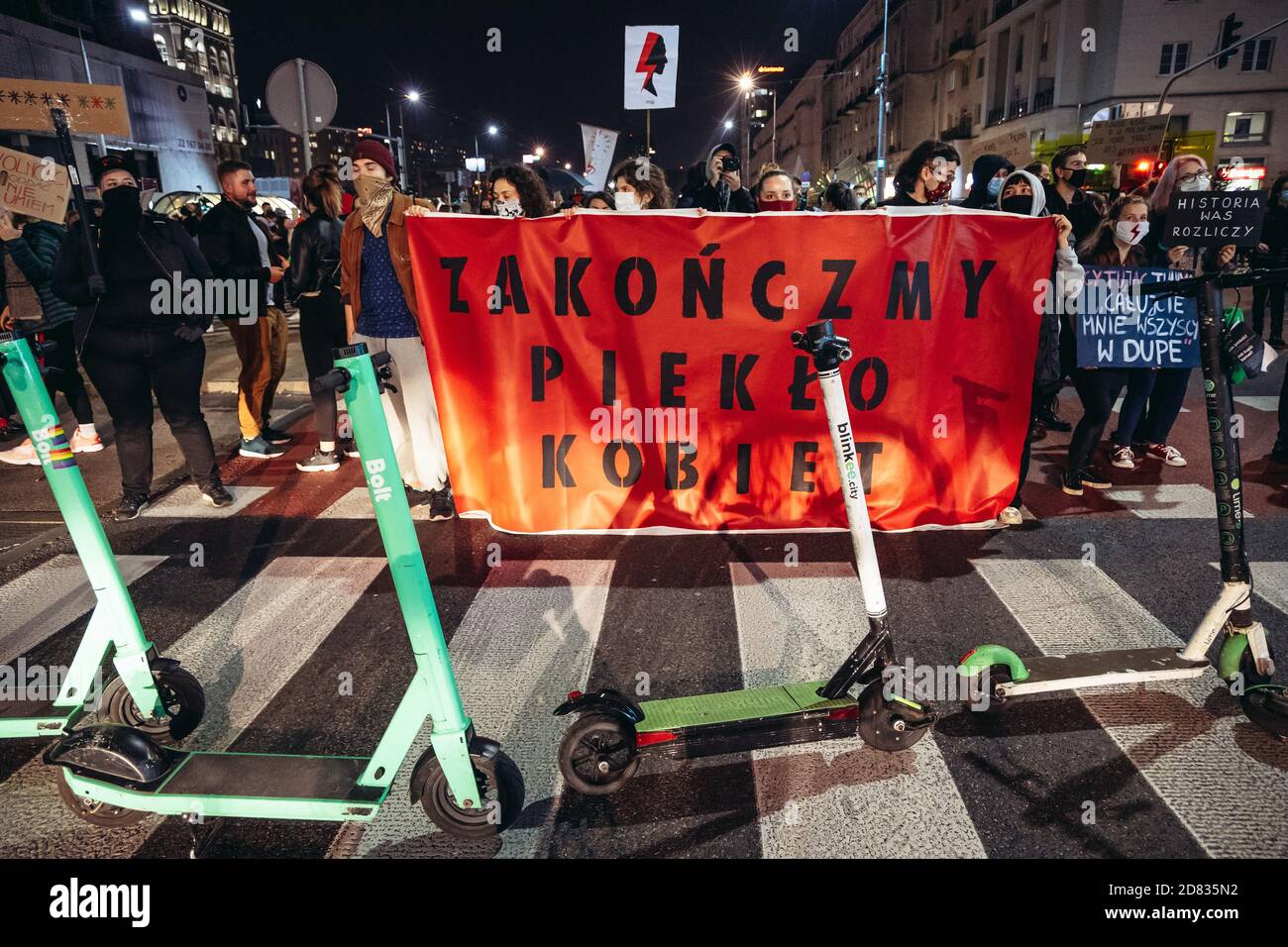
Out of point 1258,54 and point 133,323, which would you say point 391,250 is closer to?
point 133,323

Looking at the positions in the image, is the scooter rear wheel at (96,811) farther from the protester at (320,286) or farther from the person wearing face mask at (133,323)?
the protester at (320,286)

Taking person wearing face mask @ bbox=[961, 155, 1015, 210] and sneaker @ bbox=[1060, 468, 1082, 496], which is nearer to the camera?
sneaker @ bbox=[1060, 468, 1082, 496]

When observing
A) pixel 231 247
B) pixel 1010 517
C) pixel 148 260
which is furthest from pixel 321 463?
pixel 1010 517

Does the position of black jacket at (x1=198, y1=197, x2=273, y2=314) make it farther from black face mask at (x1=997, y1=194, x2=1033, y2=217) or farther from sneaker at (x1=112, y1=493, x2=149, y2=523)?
black face mask at (x1=997, y1=194, x2=1033, y2=217)

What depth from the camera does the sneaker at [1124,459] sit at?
20.8 ft

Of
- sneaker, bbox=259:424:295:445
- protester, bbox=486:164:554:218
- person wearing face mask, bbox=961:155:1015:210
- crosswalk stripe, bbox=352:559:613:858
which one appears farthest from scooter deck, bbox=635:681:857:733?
person wearing face mask, bbox=961:155:1015:210

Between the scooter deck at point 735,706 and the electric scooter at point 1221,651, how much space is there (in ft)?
2.19

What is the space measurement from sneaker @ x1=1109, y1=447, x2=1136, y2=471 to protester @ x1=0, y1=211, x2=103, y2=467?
913 centimetres

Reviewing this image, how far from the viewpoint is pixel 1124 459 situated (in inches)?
250

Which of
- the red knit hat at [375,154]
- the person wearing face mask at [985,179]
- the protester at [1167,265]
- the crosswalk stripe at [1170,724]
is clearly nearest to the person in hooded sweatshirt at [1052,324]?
the crosswalk stripe at [1170,724]

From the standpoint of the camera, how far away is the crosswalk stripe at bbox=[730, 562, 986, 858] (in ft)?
8.18

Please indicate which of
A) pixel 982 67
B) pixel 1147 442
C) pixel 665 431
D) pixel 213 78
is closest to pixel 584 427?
pixel 665 431

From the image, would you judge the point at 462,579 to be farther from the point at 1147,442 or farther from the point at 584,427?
the point at 1147,442

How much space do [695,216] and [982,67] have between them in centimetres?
6440
